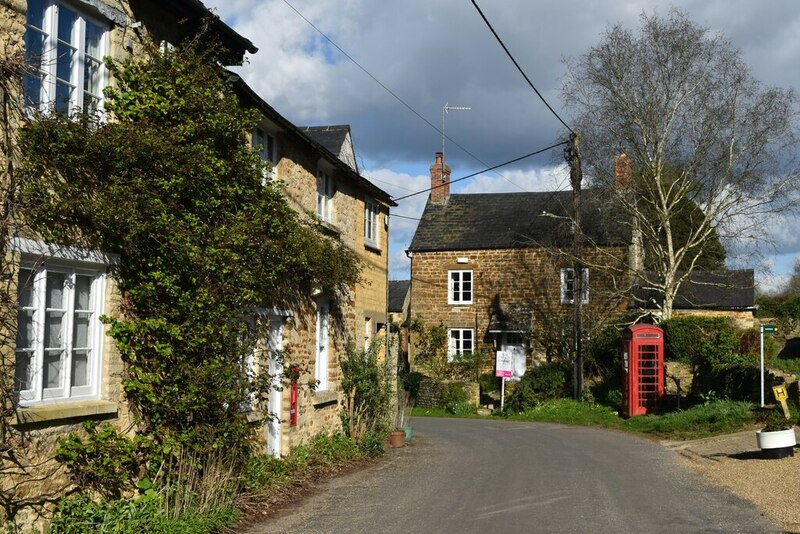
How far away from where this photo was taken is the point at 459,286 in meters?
37.2

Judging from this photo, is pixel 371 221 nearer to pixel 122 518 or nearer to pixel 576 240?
pixel 576 240

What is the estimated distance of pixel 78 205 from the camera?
7824mm

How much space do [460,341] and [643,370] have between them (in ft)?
43.7

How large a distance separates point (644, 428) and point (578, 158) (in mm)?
9878

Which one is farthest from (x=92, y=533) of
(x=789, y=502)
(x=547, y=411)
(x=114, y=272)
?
(x=547, y=411)

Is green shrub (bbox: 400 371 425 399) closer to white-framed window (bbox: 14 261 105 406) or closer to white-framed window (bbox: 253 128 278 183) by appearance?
white-framed window (bbox: 253 128 278 183)

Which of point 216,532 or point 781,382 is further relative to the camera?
point 781,382

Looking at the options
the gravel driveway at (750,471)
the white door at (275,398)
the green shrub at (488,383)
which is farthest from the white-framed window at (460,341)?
the white door at (275,398)

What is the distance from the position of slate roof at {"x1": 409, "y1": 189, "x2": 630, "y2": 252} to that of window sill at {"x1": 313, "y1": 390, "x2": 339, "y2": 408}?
1980 cm

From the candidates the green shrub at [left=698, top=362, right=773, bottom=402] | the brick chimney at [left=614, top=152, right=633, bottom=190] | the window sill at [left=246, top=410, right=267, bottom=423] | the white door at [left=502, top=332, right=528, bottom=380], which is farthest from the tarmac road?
the white door at [left=502, top=332, right=528, bottom=380]

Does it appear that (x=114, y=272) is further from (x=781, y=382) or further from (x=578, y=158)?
(x=578, y=158)

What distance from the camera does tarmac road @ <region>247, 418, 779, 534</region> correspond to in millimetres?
9570

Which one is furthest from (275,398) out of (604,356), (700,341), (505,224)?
(505,224)

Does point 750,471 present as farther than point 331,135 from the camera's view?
No
